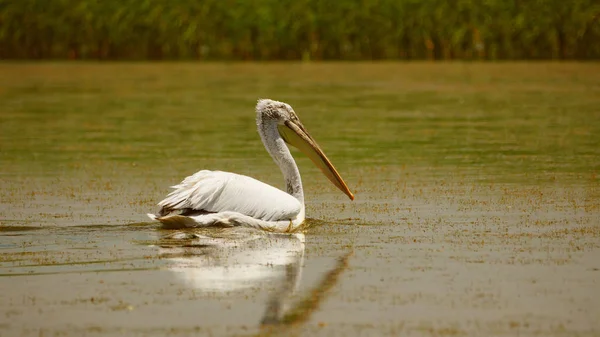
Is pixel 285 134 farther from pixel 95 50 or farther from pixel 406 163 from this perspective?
pixel 95 50

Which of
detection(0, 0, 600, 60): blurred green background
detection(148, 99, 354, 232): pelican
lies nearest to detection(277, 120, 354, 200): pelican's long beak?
detection(148, 99, 354, 232): pelican

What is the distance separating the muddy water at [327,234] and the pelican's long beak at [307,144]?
0.21 metres

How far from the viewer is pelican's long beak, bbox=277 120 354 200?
26.9 feet

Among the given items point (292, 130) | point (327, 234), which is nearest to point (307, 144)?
point (292, 130)

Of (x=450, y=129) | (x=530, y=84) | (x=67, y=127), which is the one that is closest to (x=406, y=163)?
(x=450, y=129)

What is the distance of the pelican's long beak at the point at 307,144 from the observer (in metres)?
8.20

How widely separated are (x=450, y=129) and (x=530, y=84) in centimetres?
920

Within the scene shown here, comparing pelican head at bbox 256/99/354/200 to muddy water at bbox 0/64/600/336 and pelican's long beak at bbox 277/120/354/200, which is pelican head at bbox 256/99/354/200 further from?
muddy water at bbox 0/64/600/336

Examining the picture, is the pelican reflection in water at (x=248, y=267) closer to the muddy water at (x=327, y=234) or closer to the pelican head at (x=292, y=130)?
the muddy water at (x=327, y=234)

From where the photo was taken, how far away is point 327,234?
719 centimetres

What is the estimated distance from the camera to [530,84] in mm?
22625

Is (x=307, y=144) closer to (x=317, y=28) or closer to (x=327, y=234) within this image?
(x=327, y=234)

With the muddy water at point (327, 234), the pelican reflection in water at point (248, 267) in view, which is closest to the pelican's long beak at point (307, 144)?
the muddy water at point (327, 234)

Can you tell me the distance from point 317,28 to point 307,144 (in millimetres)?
25000
